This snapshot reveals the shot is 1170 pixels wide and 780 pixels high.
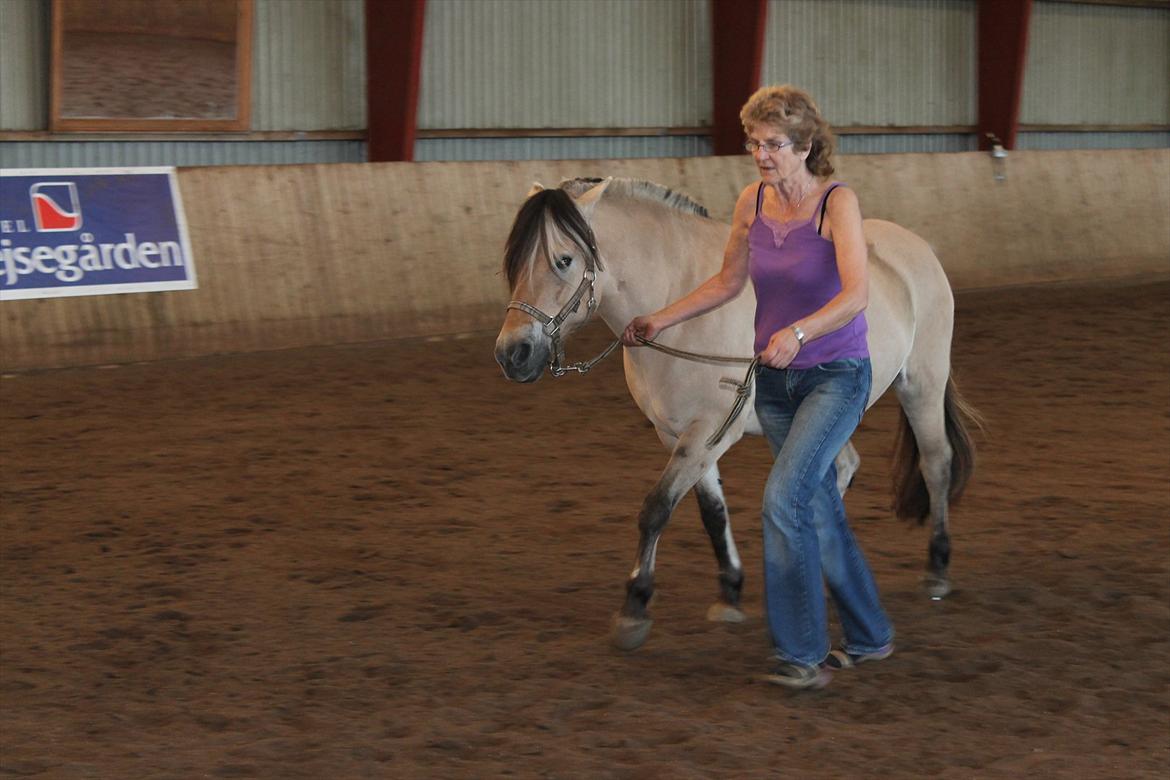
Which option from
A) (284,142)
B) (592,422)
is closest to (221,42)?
(284,142)

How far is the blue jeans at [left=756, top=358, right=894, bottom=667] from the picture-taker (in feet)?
14.9

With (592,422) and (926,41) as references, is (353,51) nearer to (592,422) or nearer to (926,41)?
(592,422)

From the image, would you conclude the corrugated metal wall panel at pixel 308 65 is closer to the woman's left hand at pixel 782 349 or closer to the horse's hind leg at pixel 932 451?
the horse's hind leg at pixel 932 451

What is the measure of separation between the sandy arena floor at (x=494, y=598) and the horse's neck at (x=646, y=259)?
4.06 feet

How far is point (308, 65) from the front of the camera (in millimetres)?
14617

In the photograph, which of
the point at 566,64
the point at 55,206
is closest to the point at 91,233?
the point at 55,206

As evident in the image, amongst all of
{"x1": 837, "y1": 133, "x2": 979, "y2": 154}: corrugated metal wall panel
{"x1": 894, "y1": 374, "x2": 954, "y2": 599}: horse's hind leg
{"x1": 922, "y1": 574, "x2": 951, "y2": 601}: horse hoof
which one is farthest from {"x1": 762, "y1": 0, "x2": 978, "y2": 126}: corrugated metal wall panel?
{"x1": 922, "y1": 574, "x2": 951, "y2": 601}: horse hoof

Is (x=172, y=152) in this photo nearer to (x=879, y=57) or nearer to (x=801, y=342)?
(x=879, y=57)

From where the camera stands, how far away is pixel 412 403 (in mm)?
10062

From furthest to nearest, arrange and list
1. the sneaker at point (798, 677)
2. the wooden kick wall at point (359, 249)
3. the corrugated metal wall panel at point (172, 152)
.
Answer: the corrugated metal wall panel at point (172, 152)
the wooden kick wall at point (359, 249)
the sneaker at point (798, 677)

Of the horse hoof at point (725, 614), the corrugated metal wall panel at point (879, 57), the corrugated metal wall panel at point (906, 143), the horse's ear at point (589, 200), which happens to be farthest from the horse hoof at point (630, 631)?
the corrugated metal wall panel at point (906, 143)

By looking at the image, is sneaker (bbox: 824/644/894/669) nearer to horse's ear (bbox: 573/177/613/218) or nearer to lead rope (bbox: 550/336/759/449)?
lead rope (bbox: 550/336/759/449)

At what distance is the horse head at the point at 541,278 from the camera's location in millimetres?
4797

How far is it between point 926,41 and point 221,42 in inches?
397
